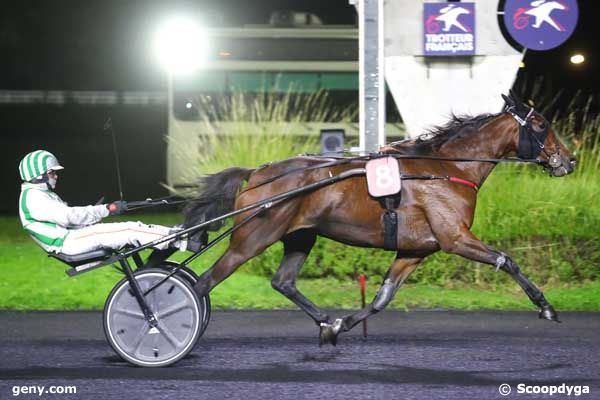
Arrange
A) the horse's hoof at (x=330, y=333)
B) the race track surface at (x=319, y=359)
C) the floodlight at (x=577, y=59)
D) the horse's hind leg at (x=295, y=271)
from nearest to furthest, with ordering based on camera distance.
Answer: the race track surface at (x=319, y=359) → the horse's hoof at (x=330, y=333) → the horse's hind leg at (x=295, y=271) → the floodlight at (x=577, y=59)

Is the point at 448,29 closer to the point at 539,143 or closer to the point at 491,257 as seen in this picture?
the point at 539,143

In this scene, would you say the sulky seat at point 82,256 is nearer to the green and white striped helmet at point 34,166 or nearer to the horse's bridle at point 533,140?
the green and white striped helmet at point 34,166

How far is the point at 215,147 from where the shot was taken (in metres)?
12.4

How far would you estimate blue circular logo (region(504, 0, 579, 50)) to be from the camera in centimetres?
1236


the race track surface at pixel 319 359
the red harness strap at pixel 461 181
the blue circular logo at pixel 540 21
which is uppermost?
the blue circular logo at pixel 540 21

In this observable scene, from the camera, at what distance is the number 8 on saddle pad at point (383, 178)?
24.4ft

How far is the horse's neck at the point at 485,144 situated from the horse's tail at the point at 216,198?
1.55 metres

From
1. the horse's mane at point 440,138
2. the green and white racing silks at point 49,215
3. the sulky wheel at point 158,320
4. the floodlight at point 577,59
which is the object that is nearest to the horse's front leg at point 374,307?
the horse's mane at point 440,138

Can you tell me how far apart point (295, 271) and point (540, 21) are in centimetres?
589

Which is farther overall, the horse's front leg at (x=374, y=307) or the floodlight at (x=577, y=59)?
the floodlight at (x=577, y=59)

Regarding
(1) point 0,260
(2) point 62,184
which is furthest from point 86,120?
(1) point 0,260

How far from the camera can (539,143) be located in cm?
788

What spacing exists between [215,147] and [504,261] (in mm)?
5673

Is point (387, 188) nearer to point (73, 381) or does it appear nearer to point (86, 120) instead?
point (73, 381)
